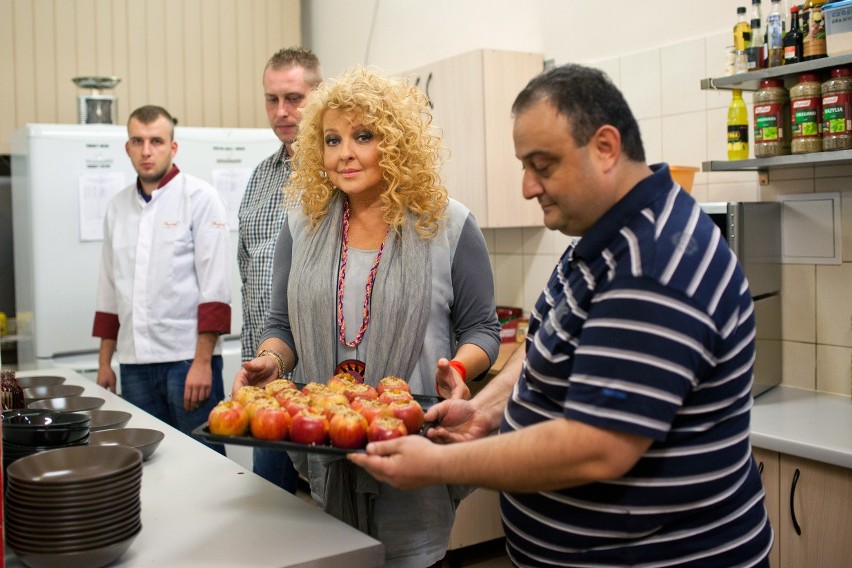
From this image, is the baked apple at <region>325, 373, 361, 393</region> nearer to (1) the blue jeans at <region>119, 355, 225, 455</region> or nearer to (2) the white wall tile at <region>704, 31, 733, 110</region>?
(1) the blue jeans at <region>119, 355, 225, 455</region>

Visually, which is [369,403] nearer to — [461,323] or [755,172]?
[461,323]

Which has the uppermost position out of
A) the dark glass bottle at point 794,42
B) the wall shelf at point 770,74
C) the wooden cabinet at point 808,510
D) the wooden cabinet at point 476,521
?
the dark glass bottle at point 794,42

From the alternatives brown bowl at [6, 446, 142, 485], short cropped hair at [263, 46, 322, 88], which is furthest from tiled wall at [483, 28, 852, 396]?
brown bowl at [6, 446, 142, 485]

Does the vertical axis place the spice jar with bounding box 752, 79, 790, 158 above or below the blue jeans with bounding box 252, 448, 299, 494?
above

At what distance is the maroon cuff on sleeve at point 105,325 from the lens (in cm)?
326

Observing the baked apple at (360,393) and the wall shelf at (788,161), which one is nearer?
the baked apple at (360,393)

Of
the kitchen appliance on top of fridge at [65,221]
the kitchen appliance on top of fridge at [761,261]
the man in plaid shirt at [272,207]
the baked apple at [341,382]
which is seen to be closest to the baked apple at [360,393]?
the baked apple at [341,382]

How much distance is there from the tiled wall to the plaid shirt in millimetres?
1255

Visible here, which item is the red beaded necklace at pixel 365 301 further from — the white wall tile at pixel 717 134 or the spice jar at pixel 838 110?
the white wall tile at pixel 717 134

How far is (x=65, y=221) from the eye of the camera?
12.2 ft

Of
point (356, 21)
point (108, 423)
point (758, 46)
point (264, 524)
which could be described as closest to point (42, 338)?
point (108, 423)

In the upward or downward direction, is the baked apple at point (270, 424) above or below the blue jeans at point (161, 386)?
above

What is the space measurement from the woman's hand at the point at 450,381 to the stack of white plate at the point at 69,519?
596 mm

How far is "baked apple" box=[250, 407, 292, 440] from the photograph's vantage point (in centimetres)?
138
